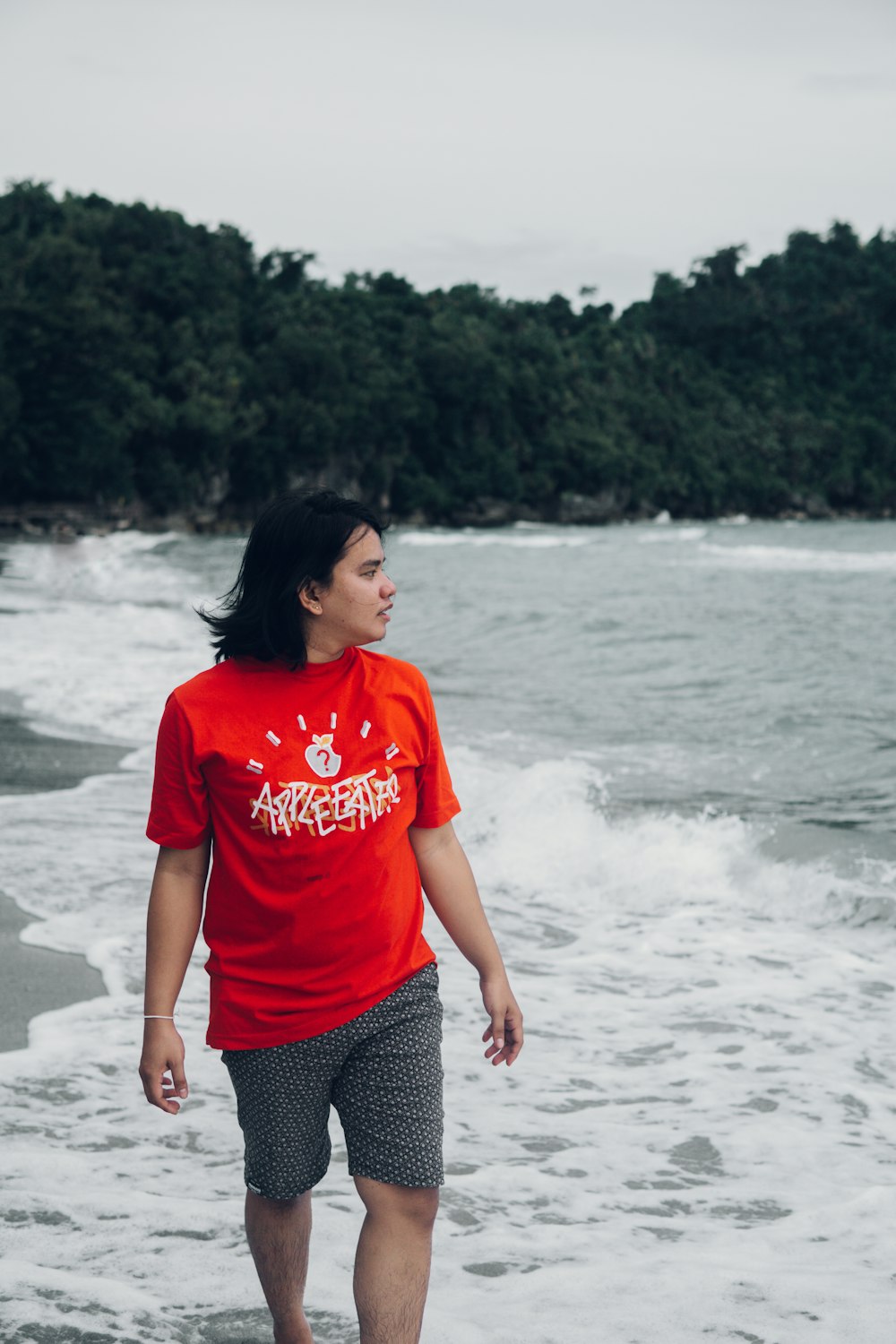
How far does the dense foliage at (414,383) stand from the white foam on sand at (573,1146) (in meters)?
56.8

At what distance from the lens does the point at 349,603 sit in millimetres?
2186

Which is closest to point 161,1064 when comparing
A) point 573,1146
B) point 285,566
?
point 285,566

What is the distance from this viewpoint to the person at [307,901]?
2.07 m

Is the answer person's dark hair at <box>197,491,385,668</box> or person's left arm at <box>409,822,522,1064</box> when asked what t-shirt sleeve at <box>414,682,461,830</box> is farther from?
person's dark hair at <box>197,491,385,668</box>

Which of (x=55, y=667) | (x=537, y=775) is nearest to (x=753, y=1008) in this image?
(x=537, y=775)

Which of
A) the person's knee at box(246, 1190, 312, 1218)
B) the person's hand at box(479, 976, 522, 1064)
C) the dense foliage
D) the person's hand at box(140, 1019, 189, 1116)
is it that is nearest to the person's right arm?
the person's hand at box(140, 1019, 189, 1116)

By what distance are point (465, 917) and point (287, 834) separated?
1.30 ft

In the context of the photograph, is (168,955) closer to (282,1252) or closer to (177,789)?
(177,789)

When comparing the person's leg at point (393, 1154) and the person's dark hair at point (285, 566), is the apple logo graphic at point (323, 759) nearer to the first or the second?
the person's dark hair at point (285, 566)

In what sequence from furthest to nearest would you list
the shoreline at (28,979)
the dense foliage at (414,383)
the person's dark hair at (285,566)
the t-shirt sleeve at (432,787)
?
the dense foliage at (414,383) → the shoreline at (28,979) → the t-shirt sleeve at (432,787) → the person's dark hair at (285,566)

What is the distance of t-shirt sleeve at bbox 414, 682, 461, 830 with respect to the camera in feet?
7.44

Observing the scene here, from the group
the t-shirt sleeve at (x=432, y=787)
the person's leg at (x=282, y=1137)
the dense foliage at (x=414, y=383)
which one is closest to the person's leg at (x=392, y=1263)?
the person's leg at (x=282, y=1137)

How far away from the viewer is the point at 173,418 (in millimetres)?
66125

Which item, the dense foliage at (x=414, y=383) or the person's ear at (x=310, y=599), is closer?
the person's ear at (x=310, y=599)
